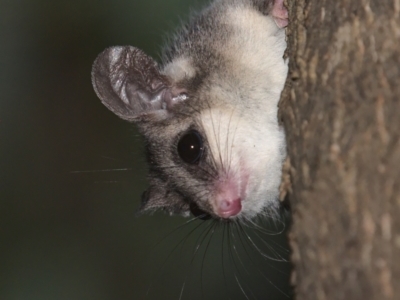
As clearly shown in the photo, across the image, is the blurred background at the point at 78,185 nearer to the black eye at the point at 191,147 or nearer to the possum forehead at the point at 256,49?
the black eye at the point at 191,147

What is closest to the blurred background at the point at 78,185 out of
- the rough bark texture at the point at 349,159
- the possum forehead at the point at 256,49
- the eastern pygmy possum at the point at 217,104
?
the eastern pygmy possum at the point at 217,104

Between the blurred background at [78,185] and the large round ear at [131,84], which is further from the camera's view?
the blurred background at [78,185]

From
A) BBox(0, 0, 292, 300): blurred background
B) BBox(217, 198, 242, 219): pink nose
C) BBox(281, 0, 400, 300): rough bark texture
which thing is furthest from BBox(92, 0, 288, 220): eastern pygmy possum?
BBox(0, 0, 292, 300): blurred background

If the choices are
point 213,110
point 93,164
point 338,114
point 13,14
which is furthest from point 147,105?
point 13,14

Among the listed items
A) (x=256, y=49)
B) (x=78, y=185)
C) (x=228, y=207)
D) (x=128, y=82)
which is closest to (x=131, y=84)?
(x=128, y=82)

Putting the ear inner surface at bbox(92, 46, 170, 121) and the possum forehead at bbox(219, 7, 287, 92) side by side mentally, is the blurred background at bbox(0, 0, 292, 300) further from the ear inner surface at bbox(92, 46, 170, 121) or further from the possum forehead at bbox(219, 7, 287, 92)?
the possum forehead at bbox(219, 7, 287, 92)

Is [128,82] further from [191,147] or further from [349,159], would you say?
[349,159]

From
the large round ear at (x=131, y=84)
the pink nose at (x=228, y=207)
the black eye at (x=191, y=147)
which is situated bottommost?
the pink nose at (x=228, y=207)

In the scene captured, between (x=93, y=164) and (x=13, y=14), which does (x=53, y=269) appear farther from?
(x=13, y=14)
